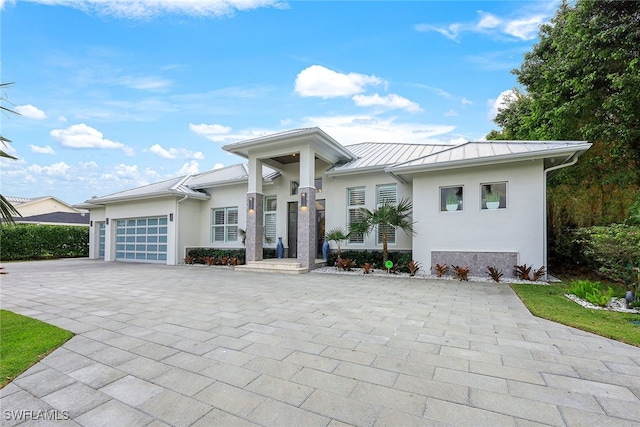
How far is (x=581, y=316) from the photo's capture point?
464 cm

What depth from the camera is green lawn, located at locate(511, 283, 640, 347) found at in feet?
12.6

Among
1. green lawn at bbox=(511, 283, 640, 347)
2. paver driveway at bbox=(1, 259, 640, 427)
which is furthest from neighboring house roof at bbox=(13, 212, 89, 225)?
green lawn at bbox=(511, 283, 640, 347)

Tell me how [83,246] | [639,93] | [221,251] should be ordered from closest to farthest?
[639,93] < [221,251] < [83,246]

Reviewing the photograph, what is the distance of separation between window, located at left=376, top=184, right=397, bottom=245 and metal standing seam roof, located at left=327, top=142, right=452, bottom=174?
3.00 feet

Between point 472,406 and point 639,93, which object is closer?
point 472,406

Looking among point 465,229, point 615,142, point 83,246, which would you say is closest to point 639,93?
point 615,142

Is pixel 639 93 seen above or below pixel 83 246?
above

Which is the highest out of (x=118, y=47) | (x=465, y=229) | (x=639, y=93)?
(x=118, y=47)

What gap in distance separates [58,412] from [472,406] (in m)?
3.04

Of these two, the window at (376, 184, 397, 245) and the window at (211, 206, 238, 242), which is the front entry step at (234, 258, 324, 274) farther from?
the window at (211, 206, 238, 242)

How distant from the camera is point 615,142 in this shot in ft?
30.3

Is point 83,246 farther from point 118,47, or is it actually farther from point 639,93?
point 639,93

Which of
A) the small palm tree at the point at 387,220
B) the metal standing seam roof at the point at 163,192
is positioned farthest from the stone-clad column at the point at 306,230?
the metal standing seam roof at the point at 163,192

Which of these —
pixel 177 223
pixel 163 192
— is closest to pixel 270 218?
pixel 177 223
